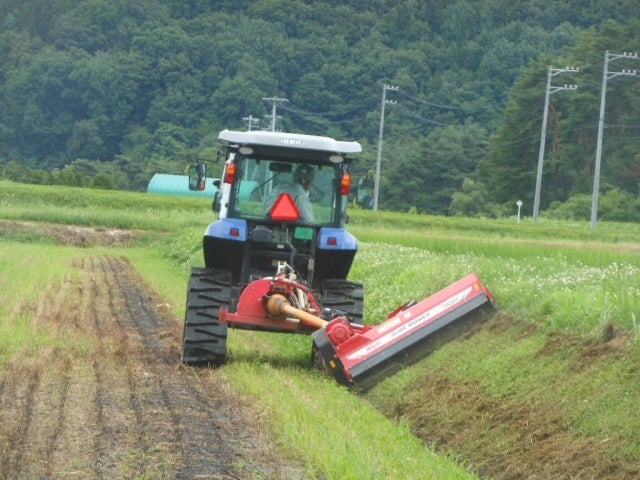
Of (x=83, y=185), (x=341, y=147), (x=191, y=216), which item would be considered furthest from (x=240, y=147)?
(x=83, y=185)

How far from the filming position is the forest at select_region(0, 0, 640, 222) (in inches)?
2906

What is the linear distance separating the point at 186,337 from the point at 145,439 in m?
3.65

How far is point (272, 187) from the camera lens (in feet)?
43.0

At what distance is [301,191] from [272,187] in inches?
12.4

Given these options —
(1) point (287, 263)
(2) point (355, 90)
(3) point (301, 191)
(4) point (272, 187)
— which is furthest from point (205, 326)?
(2) point (355, 90)

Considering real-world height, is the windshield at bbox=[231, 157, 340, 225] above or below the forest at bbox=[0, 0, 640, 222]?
below

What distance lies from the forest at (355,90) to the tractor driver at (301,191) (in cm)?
5015

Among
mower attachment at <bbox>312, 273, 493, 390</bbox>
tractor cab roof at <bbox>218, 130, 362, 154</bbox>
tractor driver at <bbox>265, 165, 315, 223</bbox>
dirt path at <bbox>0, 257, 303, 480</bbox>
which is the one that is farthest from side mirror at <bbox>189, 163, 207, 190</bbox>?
mower attachment at <bbox>312, 273, 493, 390</bbox>

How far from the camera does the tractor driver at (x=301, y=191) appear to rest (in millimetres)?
13039

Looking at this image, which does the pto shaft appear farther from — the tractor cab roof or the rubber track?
the tractor cab roof

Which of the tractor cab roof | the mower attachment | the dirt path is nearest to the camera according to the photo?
the dirt path

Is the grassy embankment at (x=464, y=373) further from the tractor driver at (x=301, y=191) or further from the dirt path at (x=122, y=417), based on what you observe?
the tractor driver at (x=301, y=191)

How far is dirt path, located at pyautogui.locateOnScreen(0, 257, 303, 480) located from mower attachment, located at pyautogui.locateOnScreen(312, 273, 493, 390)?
3.76 ft

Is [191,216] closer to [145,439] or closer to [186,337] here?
[186,337]
